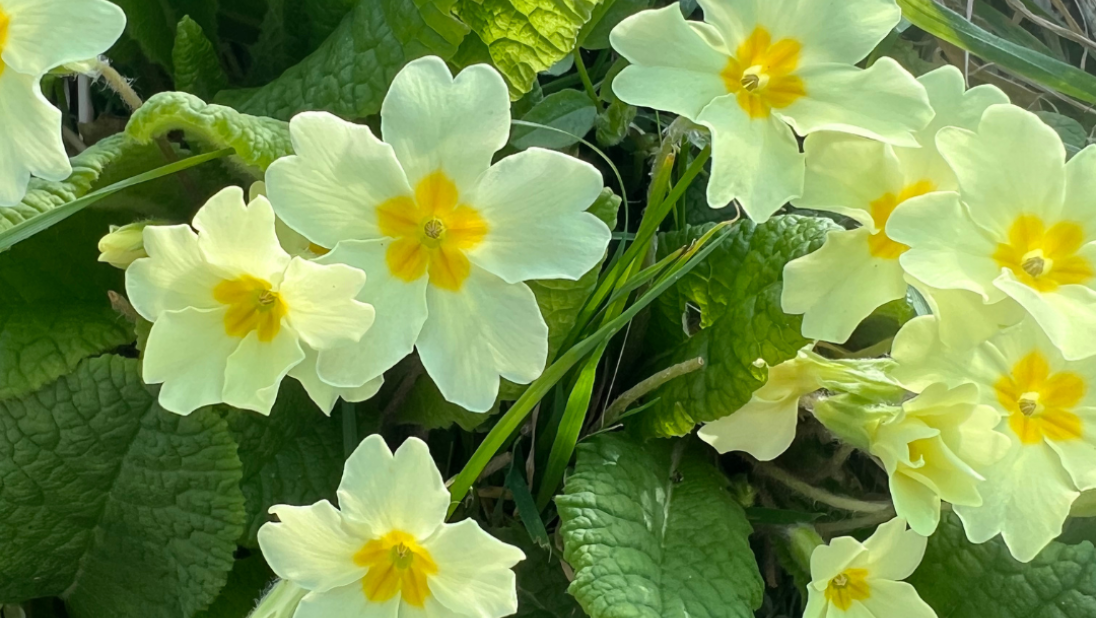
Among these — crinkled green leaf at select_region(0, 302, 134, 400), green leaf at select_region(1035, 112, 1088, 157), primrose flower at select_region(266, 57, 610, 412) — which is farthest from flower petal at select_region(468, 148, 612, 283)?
green leaf at select_region(1035, 112, 1088, 157)

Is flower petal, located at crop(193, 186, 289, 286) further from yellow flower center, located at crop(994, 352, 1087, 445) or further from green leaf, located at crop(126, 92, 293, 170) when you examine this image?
yellow flower center, located at crop(994, 352, 1087, 445)

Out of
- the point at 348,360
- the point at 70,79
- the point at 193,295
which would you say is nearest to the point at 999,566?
the point at 348,360

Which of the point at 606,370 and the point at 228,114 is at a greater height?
the point at 228,114

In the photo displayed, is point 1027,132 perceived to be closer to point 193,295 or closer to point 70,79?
point 193,295

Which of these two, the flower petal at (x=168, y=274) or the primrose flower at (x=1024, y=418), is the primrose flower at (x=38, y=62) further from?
the primrose flower at (x=1024, y=418)

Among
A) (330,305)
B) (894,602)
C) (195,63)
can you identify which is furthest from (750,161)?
(195,63)

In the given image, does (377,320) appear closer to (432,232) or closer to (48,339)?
(432,232)
